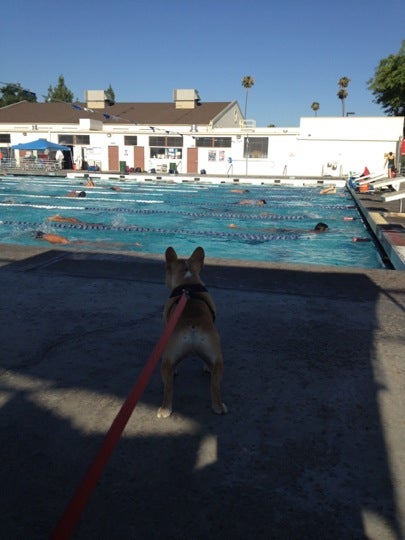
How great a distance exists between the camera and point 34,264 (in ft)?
21.1

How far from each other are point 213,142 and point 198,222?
935 inches

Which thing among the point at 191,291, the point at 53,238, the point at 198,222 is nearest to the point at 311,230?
the point at 198,222

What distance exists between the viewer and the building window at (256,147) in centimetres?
3791

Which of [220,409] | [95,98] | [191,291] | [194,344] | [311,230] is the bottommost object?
[311,230]

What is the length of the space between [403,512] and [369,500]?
15 centimetres

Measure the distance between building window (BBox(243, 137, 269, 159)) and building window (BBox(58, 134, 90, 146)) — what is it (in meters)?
15.3

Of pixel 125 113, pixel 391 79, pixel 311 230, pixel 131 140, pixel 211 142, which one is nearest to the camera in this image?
pixel 311 230

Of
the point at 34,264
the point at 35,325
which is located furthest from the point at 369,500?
the point at 34,264

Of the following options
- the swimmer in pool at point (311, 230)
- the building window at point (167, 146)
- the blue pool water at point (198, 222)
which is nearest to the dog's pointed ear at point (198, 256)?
the blue pool water at point (198, 222)

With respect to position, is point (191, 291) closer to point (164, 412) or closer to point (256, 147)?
point (164, 412)

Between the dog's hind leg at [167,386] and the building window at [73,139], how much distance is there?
41291 mm

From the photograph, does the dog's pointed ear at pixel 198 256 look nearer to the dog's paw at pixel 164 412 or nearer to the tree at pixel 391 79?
the dog's paw at pixel 164 412

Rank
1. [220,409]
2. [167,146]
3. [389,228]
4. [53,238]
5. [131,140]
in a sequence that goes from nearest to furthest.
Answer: [220,409]
[389,228]
[53,238]
[167,146]
[131,140]

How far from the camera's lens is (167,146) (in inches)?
1561
